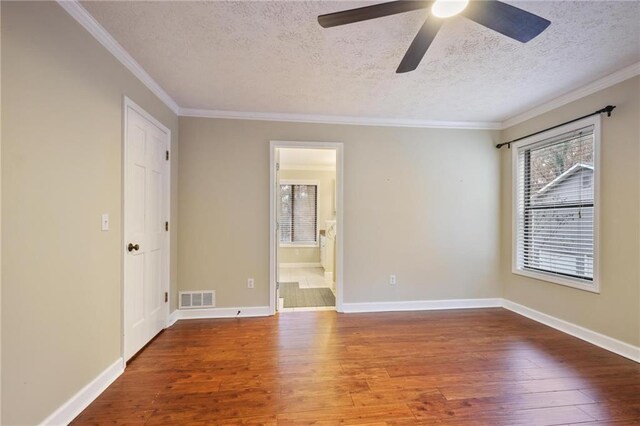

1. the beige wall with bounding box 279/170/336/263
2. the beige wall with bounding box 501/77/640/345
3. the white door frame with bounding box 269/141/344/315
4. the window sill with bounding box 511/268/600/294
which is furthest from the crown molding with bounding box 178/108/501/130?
the beige wall with bounding box 279/170/336/263

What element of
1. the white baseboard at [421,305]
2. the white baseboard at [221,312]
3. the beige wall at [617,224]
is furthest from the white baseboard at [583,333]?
the white baseboard at [221,312]

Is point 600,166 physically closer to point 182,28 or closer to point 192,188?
point 182,28

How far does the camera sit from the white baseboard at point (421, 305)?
336cm

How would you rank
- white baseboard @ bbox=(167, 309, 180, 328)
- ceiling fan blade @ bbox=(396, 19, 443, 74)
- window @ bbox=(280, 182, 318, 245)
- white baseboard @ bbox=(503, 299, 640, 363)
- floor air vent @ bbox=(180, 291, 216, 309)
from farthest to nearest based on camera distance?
window @ bbox=(280, 182, 318, 245)
floor air vent @ bbox=(180, 291, 216, 309)
white baseboard @ bbox=(167, 309, 180, 328)
white baseboard @ bbox=(503, 299, 640, 363)
ceiling fan blade @ bbox=(396, 19, 443, 74)

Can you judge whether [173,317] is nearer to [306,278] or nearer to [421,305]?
[306,278]

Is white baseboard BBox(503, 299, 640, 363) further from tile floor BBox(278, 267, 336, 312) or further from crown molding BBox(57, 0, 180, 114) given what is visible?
crown molding BBox(57, 0, 180, 114)

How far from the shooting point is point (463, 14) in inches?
52.3

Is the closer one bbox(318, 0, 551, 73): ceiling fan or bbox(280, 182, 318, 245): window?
bbox(318, 0, 551, 73): ceiling fan

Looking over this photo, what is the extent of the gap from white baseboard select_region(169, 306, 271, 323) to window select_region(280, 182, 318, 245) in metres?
3.33

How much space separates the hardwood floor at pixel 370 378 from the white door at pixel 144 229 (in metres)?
0.23

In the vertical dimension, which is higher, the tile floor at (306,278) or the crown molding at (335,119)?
the crown molding at (335,119)

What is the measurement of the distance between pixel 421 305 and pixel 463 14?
121 inches

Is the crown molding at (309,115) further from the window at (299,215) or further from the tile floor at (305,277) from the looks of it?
the window at (299,215)

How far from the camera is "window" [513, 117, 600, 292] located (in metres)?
2.56
